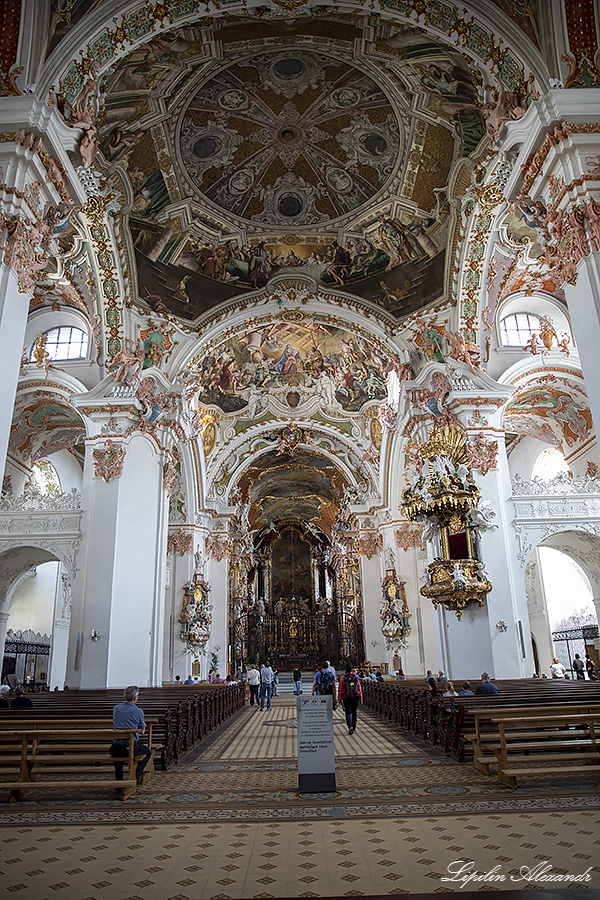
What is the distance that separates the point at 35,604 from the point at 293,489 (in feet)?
51.7

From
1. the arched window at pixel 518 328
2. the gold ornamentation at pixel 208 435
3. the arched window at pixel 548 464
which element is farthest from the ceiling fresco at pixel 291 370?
the arched window at pixel 548 464

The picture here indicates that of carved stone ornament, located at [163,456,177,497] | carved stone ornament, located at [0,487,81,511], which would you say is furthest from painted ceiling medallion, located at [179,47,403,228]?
carved stone ornament, located at [0,487,81,511]

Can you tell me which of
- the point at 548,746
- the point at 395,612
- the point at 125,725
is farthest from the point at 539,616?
the point at 125,725

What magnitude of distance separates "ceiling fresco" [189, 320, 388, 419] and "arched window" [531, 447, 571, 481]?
7135 mm

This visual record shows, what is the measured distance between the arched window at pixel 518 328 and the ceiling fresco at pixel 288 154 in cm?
346

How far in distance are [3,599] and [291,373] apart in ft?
41.2

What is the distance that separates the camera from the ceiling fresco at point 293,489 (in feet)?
101

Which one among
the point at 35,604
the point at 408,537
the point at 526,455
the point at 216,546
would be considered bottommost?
the point at 35,604

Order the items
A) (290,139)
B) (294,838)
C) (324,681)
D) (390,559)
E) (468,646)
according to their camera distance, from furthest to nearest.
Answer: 1. (390,559)
2. (290,139)
3. (468,646)
4. (324,681)
5. (294,838)

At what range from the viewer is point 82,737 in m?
6.50

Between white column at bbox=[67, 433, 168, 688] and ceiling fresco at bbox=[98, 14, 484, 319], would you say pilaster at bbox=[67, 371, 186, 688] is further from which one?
ceiling fresco at bbox=[98, 14, 484, 319]

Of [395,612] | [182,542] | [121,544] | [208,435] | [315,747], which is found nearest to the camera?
[315,747]

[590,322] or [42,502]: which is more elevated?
[42,502]

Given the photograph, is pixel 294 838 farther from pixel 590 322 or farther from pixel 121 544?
pixel 121 544
